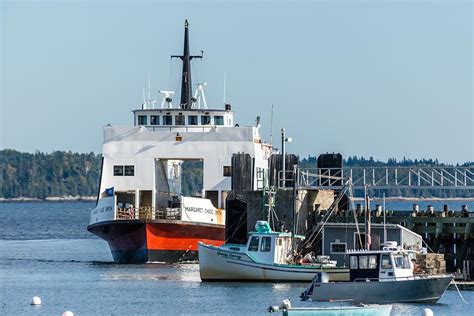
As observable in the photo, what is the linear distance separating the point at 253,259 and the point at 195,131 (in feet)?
58.9

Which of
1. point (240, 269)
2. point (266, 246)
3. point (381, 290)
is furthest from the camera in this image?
point (240, 269)

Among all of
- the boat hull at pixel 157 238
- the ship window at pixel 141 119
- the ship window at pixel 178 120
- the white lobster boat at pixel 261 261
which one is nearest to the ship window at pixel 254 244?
the white lobster boat at pixel 261 261

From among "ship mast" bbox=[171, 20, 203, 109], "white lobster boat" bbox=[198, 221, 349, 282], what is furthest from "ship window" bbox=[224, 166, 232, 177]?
"white lobster boat" bbox=[198, 221, 349, 282]

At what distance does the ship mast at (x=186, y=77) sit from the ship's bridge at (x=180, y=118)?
1.71 m

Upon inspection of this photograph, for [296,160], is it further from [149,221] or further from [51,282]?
[51,282]

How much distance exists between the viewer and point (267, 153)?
75.4 meters

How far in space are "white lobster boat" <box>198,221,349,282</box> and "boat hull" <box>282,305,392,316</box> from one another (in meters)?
11.6

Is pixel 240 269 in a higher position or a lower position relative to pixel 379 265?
lower

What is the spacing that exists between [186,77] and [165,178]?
5.58 meters

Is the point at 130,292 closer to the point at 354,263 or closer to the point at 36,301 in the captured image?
the point at 36,301

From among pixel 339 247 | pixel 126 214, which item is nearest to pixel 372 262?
pixel 339 247

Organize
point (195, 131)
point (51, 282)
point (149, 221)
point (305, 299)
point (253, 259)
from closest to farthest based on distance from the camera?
point (305, 299), point (253, 259), point (51, 282), point (149, 221), point (195, 131)

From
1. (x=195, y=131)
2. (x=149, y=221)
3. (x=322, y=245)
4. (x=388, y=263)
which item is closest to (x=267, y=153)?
(x=195, y=131)

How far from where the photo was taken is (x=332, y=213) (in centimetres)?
5988
